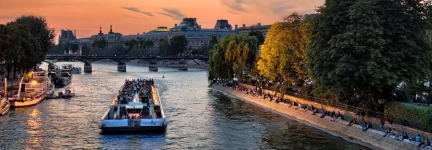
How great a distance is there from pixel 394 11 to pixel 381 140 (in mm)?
10421

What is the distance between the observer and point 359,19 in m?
39.3

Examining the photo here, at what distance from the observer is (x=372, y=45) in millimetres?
39094

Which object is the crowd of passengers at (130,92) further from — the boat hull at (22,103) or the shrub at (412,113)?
the shrub at (412,113)

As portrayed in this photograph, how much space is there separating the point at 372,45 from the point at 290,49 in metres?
19.7

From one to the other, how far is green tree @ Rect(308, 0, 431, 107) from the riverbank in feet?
10.8

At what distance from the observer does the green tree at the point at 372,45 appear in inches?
1526

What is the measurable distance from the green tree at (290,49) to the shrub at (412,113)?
618 inches

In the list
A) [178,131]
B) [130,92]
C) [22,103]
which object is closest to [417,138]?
[178,131]

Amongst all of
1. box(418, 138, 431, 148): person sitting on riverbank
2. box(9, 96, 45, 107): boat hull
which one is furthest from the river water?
box(418, 138, 431, 148): person sitting on riverbank

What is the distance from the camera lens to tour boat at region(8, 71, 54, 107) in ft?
201

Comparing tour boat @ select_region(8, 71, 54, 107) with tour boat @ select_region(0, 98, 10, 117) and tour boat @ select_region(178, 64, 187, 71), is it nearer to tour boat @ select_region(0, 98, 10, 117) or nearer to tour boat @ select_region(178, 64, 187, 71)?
tour boat @ select_region(0, 98, 10, 117)

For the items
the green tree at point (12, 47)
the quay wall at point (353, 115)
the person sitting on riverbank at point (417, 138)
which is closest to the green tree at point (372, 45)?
the quay wall at point (353, 115)

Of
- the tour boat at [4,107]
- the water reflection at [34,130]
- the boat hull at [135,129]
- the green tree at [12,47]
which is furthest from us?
the green tree at [12,47]

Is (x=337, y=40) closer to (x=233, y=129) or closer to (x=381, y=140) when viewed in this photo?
(x=381, y=140)
